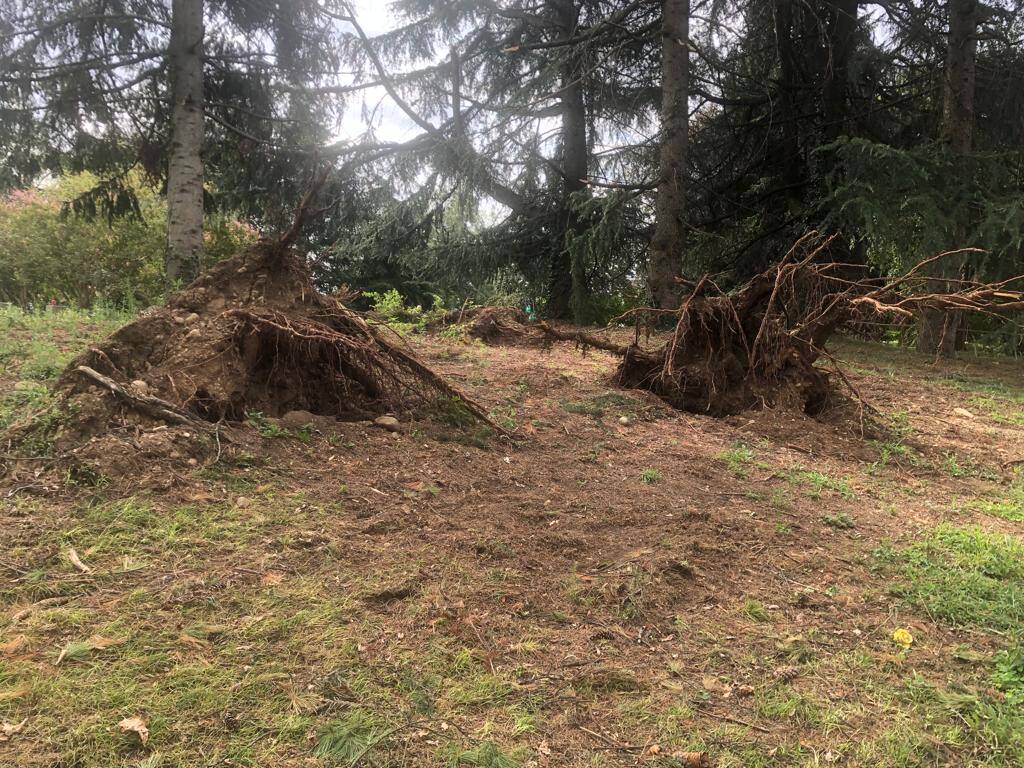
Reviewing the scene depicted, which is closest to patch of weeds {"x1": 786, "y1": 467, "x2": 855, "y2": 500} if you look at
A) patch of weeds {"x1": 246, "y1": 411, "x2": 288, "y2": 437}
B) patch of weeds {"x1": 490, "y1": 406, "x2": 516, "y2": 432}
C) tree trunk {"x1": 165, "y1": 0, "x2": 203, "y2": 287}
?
patch of weeds {"x1": 490, "y1": 406, "x2": 516, "y2": 432}

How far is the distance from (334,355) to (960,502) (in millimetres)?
4117

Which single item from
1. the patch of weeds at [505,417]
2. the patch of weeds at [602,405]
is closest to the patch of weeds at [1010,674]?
the patch of weeds at [505,417]

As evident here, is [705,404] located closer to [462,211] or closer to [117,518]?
[117,518]

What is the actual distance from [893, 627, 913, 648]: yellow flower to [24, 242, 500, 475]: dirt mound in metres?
2.72

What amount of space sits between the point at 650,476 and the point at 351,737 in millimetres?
2531

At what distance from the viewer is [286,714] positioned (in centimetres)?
181

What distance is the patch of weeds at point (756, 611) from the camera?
8.11 feet

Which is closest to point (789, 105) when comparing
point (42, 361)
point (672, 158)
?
point (672, 158)

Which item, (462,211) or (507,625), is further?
(462,211)

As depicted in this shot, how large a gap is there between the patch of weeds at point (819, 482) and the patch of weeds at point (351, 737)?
2.95 meters

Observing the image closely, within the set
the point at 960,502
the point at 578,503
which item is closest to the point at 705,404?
the point at 960,502

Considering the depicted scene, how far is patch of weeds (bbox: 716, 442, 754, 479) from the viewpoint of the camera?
13.4 feet

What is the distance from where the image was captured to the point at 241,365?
3.78 meters

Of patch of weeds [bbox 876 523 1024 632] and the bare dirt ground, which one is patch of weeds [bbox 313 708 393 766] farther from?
patch of weeds [bbox 876 523 1024 632]
